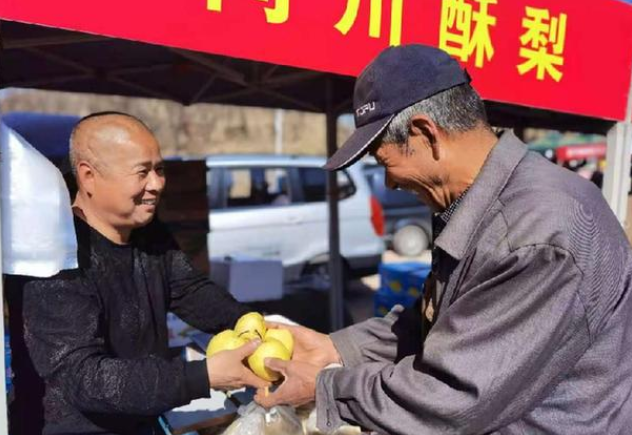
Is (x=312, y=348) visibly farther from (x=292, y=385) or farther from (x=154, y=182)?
(x=154, y=182)

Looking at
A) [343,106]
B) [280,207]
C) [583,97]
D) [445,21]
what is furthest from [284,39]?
[280,207]

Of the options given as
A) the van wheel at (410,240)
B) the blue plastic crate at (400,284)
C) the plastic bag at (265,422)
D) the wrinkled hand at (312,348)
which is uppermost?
the wrinkled hand at (312,348)

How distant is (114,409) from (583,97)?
3135mm

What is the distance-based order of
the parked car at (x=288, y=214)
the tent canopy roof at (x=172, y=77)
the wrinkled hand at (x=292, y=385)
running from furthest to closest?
the parked car at (x=288, y=214) → the tent canopy roof at (x=172, y=77) → the wrinkled hand at (x=292, y=385)

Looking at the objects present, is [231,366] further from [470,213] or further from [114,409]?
[470,213]

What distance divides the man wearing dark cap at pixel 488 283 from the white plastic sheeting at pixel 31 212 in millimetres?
800

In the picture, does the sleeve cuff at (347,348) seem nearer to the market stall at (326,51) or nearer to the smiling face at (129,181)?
the smiling face at (129,181)

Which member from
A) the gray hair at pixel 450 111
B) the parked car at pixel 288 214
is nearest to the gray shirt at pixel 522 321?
the gray hair at pixel 450 111

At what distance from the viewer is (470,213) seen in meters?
1.27

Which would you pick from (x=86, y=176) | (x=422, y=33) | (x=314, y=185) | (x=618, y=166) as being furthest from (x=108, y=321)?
(x=314, y=185)

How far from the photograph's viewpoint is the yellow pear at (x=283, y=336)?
1.93 metres

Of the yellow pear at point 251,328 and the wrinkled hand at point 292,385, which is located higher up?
the yellow pear at point 251,328

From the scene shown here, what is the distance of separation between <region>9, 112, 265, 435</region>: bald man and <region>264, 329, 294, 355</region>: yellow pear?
0.19 metres

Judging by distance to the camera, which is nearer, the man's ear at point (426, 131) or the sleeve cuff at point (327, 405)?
the man's ear at point (426, 131)
